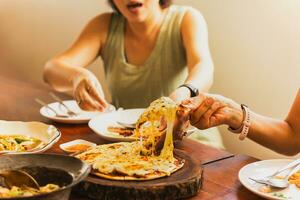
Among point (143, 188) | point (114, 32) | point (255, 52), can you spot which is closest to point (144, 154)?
point (143, 188)

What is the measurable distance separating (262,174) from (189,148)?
31 centimetres

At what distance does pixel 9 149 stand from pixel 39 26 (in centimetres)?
275

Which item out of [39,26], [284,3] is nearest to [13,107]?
[284,3]

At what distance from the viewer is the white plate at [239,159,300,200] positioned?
3.98 ft

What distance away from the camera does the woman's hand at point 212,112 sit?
1.49 metres

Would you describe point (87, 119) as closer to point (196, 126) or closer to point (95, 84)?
point (95, 84)

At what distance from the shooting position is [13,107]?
209cm

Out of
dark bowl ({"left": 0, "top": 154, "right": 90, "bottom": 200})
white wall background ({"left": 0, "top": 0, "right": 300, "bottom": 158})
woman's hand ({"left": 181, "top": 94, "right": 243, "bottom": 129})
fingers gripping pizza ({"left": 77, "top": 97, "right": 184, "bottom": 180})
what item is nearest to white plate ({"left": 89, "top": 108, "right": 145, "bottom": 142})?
fingers gripping pizza ({"left": 77, "top": 97, "right": 184, "bottom": 180})

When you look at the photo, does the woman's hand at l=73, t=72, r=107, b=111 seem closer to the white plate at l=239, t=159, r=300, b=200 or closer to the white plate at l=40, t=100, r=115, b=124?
the white plate at l=40, t=100, r=115, b=124

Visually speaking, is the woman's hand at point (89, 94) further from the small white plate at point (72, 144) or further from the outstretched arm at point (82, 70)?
the small white plate at point (72, 144)

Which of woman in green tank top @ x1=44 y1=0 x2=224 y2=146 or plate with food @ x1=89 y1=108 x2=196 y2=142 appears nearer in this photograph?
plate with food @ x1=89 y1=108 x2=196 y2=142

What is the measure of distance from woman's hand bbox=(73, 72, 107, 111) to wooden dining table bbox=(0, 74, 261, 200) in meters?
0.08

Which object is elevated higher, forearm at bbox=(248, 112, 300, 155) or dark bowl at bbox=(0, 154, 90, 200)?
dark bowl at bbox=(0, 154, 90, 200)

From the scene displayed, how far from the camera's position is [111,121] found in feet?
5.98
